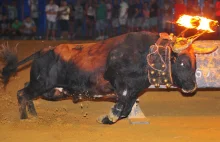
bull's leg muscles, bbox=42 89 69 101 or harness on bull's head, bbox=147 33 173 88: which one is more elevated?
harness on bull's head, bbox=147 33 173 88

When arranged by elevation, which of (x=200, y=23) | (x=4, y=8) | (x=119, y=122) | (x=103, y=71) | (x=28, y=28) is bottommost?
(x=119, y=122)

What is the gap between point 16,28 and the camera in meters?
18.9

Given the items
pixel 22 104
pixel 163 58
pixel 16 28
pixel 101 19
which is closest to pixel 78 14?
pixel 101 19

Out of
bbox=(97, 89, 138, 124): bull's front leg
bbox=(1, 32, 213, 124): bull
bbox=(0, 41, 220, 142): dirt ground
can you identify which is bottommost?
bbox=(0, 41, 220, 142): dirt ground

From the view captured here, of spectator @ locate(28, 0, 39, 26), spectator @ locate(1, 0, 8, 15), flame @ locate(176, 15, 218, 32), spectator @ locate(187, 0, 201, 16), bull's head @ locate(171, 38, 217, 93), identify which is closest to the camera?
flame @ locate(176, 15, 218, 32)

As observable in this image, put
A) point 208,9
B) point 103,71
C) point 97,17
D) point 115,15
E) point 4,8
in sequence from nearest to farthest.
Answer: point 103,71, point 208,9, point 97,17, point 115,15, point 4,8

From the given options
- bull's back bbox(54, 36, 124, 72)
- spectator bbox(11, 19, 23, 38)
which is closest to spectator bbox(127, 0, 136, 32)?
spectator bbox(11, 19, 23, 38)

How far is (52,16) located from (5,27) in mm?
2059

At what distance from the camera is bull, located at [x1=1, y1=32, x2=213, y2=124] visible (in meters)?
6.86

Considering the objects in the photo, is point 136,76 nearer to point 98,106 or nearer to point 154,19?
point 98,106

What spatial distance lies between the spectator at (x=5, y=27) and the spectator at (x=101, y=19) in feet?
11.9

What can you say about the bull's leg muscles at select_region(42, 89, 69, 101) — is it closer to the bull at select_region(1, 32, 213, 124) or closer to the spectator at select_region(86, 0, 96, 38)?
the bull at select_region(1, 32, 213, 124)

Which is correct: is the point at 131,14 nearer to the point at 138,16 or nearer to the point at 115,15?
the point at 138,16

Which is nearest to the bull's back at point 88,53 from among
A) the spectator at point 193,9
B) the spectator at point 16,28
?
the spectator at point 193,9
